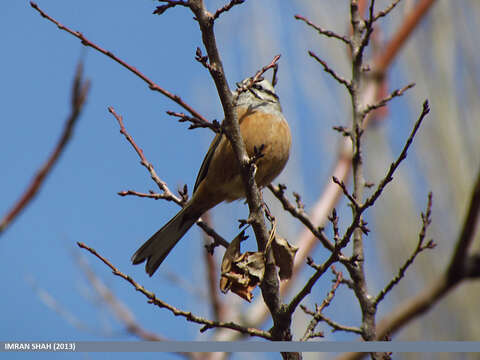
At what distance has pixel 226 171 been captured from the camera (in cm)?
336

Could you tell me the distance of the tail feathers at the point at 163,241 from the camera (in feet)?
11.3

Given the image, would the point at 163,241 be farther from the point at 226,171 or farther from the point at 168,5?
the point at 168,5

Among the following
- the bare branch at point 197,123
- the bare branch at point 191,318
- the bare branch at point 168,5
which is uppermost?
the bare branch at point 168,5

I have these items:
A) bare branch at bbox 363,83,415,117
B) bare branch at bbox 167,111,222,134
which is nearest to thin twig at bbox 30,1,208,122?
bare branch at bbox 167,111,222,134

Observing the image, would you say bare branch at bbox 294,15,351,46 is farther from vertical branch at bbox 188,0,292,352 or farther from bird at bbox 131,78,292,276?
vertical branch at bbox 188,0,292,352

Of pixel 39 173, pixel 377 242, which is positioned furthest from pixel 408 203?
pixel 39 173

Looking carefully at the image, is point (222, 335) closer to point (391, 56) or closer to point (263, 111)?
point (263, 111)

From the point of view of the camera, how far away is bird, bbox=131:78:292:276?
3340 mm

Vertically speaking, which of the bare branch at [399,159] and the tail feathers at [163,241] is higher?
the tail feathers at [163,241]

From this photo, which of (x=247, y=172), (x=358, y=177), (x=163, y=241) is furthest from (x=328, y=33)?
(x=163, y=241)

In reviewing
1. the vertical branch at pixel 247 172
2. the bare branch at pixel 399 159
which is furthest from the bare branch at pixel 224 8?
the bare branch at pixel 399 159

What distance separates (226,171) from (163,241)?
524 mm

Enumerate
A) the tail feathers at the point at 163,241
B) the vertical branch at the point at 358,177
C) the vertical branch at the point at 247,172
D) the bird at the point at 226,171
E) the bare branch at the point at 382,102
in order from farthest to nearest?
the tail feathers at the point at 163,241, the bird at the point at 226,171, the bare branch at the point at 382,102, the vertical branch at the point at 358,177, the vertical branch at the point at 247,172

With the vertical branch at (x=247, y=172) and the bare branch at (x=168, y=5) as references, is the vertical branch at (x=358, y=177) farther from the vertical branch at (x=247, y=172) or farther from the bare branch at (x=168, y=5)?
the bare branch at (x=168, y=5)
